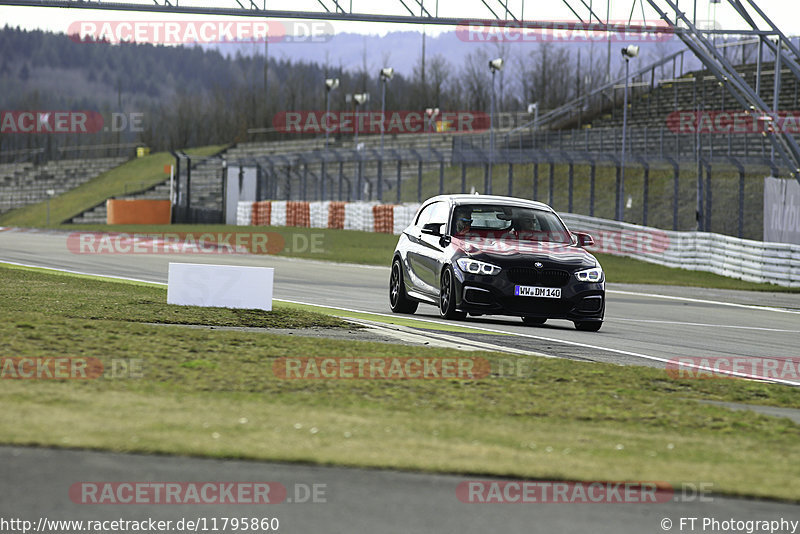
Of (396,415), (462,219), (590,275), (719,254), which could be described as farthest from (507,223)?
(719,254)

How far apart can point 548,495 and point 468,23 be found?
22.7 metres

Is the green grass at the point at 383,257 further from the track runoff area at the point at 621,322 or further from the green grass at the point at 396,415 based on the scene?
the green grass at the point at 396,415

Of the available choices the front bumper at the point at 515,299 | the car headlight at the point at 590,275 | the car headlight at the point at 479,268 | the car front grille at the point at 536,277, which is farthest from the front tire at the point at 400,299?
the car headlight at the point at 590,275

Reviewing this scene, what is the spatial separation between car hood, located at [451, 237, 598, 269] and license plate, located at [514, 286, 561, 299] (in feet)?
0.93

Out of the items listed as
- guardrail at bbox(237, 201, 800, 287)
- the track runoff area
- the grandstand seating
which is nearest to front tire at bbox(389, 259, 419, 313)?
the track runoff area

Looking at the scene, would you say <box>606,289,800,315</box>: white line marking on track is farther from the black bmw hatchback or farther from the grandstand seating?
the grandstand seating

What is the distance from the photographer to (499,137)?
6594cm

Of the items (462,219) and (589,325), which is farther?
(462,219)

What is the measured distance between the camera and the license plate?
13758 mm

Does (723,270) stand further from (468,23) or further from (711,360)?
(711,360)

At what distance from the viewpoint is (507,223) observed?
1483cm

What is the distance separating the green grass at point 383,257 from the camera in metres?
28.0

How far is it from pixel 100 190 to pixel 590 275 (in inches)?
3444

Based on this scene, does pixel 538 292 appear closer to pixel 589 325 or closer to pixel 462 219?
pixel 589 325
